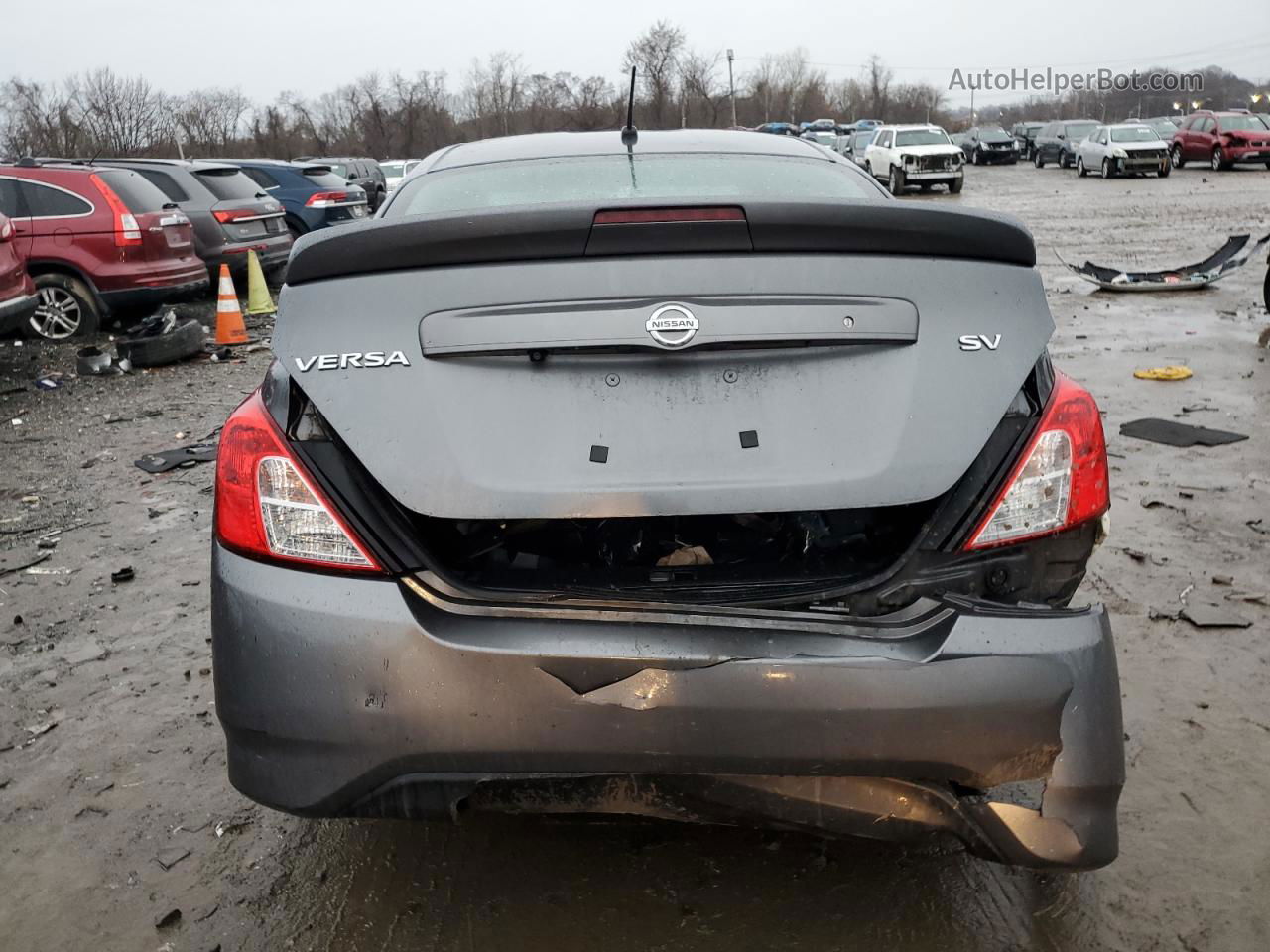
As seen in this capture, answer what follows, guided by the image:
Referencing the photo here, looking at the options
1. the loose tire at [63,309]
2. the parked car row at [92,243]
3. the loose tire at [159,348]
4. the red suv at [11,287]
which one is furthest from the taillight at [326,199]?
the red suv at [11,287]

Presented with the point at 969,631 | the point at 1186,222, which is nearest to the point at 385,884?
the point at 969,631

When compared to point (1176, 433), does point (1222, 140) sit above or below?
below

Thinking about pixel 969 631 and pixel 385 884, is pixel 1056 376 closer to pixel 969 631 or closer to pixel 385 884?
pixel 969 631

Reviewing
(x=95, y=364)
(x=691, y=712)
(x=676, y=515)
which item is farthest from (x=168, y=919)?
(x=95, y=364)

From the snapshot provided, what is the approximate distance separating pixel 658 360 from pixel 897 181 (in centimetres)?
3107

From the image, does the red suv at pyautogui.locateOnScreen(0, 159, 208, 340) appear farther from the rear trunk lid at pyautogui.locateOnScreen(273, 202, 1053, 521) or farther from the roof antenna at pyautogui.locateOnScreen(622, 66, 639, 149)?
the rear trunk lid at pyautogui.locateOnScreen(273, 202, 1053, 521)

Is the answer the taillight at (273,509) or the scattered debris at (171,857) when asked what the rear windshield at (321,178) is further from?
the taillight at (273,509)

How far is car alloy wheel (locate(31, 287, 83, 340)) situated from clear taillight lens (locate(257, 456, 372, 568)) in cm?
1000

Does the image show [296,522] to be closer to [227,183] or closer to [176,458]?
[176,458]

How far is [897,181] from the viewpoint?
31.2 meters

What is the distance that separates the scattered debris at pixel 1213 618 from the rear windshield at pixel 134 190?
10.2 meters

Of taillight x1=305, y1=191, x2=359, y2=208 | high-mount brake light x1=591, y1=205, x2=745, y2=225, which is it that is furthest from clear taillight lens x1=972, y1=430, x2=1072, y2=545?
taillight x1=305, y1=191, x2=359, y2=208

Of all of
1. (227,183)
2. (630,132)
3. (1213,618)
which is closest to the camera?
(630,132)

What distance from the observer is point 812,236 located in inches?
83.4
